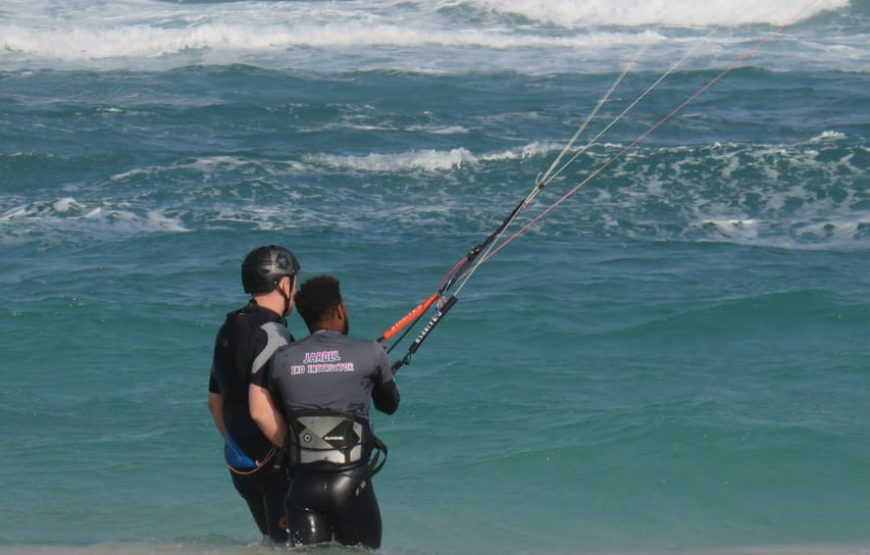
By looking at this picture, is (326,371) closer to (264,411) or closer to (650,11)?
(264,411)

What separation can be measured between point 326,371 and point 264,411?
0.29 meters

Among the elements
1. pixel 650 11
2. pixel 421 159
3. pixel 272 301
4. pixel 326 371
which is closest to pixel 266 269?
pixel 272 301

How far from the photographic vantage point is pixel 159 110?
2130 cm

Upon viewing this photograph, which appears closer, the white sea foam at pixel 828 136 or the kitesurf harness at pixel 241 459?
the kitesurf harness at pixel 241 459

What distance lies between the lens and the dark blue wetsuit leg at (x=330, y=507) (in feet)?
16.6

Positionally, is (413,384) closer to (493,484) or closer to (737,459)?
(493,484)

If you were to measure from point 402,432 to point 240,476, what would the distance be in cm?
405

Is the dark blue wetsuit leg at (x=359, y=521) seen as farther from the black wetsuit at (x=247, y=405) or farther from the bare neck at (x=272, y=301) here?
the bare neck at (x=272, y=301)

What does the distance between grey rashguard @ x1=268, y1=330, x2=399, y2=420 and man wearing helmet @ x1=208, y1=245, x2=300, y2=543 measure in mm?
101

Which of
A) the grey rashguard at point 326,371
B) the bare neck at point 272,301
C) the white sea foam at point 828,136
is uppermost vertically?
the bare neck at point 272,301

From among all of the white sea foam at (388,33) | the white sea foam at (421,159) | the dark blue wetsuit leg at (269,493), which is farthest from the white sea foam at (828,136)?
the dark blue wetsuit leg at (269,493)

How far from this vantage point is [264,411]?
5.04 m

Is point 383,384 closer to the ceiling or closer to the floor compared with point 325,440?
closer to the ceiling

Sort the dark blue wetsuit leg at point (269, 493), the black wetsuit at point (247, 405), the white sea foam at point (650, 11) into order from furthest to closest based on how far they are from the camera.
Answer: the white sea foam at point (650, 11)
the dark blue wetsuit leg at point (269, 493)
the black wetsuit at point (247, 405)
